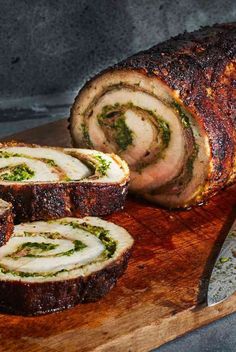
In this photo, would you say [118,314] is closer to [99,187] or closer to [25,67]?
[99,187]

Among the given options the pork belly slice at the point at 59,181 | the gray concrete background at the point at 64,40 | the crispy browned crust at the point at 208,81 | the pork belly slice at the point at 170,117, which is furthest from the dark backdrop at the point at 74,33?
the pork belly slice at the point at 59,181

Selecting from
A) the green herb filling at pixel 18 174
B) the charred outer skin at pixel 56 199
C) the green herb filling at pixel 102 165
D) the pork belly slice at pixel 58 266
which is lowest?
the pork belly slice at pixel 58 266

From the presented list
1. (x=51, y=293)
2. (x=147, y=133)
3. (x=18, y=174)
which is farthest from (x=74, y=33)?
(x=51, y=293)

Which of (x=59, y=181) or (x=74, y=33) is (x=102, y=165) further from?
(x=74, y=33)

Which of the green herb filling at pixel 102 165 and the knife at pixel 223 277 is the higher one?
the green herb filling at pixel 102 165

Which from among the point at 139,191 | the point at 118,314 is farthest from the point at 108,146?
the point at 118,314

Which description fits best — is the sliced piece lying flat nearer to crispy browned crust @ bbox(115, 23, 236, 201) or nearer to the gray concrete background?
crispy browned crust @ bbox(115, 23, 236, 201)

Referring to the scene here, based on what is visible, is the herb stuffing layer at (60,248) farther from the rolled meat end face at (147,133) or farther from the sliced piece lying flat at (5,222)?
the rolled meat end face at (147,133)
